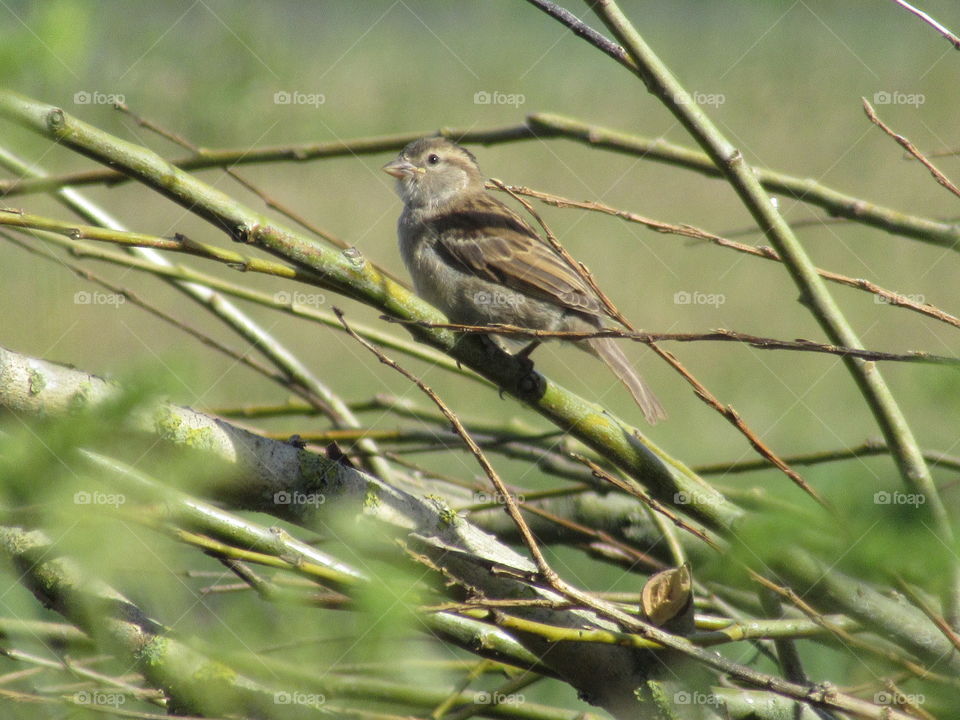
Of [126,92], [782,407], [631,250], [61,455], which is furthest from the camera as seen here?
[631,250]

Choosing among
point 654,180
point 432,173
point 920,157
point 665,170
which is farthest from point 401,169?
point 665,170

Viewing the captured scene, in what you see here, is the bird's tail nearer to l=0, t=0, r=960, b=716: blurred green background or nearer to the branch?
the branch

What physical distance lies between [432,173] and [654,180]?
660cm

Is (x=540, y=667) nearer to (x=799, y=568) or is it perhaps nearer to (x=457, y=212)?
(x=799, y=568)

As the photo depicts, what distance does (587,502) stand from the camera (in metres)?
3.03

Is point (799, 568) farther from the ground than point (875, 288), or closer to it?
closer to it

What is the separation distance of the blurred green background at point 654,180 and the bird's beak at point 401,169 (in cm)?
117

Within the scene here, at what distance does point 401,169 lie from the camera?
457cm

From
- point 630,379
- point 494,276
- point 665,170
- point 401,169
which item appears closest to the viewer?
point 630,379

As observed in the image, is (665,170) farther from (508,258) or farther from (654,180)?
(508,258)

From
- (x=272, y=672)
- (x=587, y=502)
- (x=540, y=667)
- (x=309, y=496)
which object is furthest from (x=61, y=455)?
(x=587, y=502)

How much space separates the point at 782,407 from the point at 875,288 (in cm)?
664

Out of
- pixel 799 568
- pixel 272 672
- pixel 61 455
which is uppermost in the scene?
pixel 799 568

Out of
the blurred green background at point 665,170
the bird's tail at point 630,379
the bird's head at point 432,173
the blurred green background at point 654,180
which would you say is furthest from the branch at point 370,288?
the blurred green background at point 665,170
